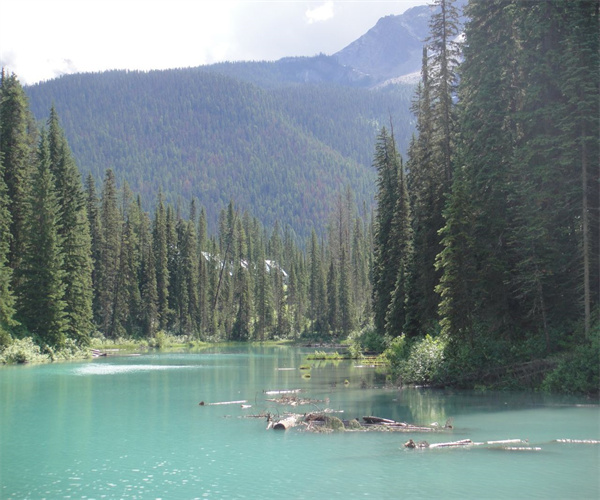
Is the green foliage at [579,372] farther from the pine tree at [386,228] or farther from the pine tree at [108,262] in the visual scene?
the pine tree at [108,262]

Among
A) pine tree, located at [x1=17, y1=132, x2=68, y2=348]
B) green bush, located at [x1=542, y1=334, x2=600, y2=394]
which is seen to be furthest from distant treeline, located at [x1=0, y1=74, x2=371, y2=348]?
green bush, located at [x1=542, y1=334, x2=600, y2=394]

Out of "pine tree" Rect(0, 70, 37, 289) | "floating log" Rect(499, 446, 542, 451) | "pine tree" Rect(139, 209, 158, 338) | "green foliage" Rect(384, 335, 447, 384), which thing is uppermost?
"pine tree" Rect(0, 70, 37, 289)

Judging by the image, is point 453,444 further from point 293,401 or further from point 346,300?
point 346,300

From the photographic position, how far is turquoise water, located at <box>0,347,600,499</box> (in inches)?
597

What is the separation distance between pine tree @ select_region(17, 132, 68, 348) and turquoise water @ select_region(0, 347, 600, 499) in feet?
71.8

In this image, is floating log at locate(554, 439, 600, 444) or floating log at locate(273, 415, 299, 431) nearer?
floating log at locate(554, 439, 600, 444)

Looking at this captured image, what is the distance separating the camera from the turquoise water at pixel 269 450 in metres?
15.2

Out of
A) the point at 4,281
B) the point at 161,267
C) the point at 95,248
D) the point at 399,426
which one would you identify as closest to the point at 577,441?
the point at 399,426

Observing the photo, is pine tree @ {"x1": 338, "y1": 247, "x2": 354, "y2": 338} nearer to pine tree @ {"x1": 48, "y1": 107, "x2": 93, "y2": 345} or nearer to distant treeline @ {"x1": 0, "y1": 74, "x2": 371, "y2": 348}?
distant treeline @ {"x1": 0, "y1": 74, "x2": 371, "y2": 348}

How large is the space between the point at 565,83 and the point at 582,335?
1144cm

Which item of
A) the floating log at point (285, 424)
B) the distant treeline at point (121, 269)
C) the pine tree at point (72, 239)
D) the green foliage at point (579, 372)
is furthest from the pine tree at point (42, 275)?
the green foliage at point (579, 372)

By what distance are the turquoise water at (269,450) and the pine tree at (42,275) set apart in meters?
21.9

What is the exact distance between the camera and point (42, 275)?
5431 cm

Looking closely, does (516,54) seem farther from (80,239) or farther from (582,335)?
(80,239)
